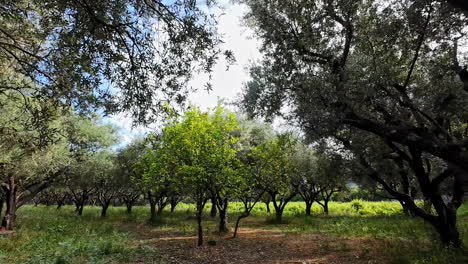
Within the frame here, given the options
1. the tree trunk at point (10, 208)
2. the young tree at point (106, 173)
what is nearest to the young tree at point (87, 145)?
the young tree at point (106, 173)

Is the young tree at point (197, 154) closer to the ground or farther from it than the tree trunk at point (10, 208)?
farther from it

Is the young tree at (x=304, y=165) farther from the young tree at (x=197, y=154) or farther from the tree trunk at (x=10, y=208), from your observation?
the tree trunk at (x=10, y=208)

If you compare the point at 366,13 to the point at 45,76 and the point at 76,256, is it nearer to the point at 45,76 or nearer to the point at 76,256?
the point at 45,76

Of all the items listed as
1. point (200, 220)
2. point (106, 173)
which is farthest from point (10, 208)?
point (200, 220)

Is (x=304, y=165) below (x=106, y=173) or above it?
above

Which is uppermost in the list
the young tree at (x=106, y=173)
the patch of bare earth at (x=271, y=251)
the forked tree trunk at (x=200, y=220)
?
the young tree at (x=106, y=173)

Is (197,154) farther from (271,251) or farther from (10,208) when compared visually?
(10,208)

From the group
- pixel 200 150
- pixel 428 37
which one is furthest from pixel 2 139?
pixel 428 37

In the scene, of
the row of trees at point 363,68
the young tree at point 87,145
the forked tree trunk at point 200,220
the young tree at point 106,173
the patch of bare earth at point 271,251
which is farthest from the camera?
the young tree at point 106,173

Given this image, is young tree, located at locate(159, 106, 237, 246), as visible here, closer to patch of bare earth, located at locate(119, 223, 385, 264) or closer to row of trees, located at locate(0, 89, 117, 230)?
patch of bare earth, located at locate(119, 223, 385, 264)

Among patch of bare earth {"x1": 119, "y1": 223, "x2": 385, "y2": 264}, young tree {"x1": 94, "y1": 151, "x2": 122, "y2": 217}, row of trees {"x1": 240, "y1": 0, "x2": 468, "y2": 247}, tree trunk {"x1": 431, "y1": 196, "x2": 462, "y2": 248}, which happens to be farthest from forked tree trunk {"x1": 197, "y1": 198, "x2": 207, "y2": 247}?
young tree {"x1": 94, "y1": 151, "x2": 122, "y2": 217}

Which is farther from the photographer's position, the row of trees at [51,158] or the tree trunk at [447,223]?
the row of trees at [51,158]

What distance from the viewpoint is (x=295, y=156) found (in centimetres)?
2709

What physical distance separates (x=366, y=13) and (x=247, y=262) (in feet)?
34.6
